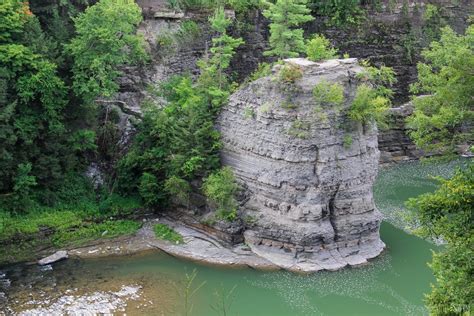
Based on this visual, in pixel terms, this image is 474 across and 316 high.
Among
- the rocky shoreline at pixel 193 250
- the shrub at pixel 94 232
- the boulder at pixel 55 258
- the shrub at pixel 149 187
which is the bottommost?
the rocky shoreline at pixel 193 250

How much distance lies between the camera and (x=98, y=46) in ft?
74.7

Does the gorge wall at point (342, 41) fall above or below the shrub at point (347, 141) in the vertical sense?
above

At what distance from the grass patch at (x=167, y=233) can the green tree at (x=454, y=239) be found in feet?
42.3

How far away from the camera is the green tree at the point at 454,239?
33.4 feet

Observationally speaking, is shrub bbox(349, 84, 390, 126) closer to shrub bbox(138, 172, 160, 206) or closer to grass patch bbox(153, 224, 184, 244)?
grass patch bbox(153, 224, 184, 244)

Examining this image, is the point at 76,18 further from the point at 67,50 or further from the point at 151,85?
the point at 151,85

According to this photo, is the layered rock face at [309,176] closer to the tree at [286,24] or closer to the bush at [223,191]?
the bush at [223,191]

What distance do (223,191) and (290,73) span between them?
4.80 m

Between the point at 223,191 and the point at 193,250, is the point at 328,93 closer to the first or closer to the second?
the point at 223,191

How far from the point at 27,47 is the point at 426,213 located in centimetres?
1562

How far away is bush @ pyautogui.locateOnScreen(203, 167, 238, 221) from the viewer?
22484mm


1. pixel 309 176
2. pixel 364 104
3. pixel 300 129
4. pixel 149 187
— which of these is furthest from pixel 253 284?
pixel 364 104

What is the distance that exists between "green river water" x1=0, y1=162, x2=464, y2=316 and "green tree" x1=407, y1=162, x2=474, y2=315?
872 centimetres

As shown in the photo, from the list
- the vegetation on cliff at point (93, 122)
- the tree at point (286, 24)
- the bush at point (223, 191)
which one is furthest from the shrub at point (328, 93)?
the bush at point (223, 191)
